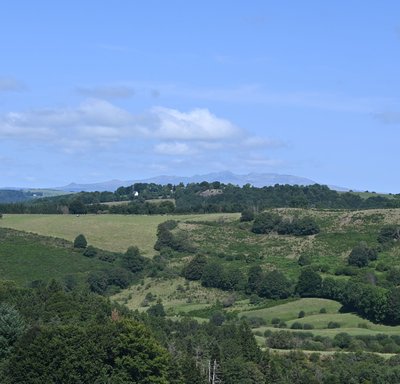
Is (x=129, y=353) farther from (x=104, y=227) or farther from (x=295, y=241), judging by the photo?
(x=104, y=227)

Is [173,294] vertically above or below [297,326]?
above

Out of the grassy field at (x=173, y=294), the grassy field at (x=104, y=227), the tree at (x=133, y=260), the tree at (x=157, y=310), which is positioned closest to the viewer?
the tree at (x=157, y=310)

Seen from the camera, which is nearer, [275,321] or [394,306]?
[394,306]

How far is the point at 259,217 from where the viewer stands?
176 metres

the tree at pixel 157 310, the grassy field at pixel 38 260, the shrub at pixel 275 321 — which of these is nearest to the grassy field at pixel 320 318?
the shrub at pixel 275 321

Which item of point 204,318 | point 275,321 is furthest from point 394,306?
point 204,318

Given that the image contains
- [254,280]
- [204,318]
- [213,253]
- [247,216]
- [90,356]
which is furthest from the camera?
[247,216]

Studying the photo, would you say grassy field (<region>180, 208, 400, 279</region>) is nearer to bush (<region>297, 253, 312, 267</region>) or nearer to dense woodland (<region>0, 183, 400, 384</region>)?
dense woodland (<region>0, 183, 400, 384</region>)

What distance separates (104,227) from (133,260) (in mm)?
21946

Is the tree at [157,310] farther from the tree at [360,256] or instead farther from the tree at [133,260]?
the tree at [360,256]

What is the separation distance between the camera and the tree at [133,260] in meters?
157

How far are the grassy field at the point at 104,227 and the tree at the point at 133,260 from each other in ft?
15.5

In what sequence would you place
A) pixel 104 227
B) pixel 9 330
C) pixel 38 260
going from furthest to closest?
pixel 104 227
pixel 38 260
pixel 9 330

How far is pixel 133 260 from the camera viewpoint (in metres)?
158
